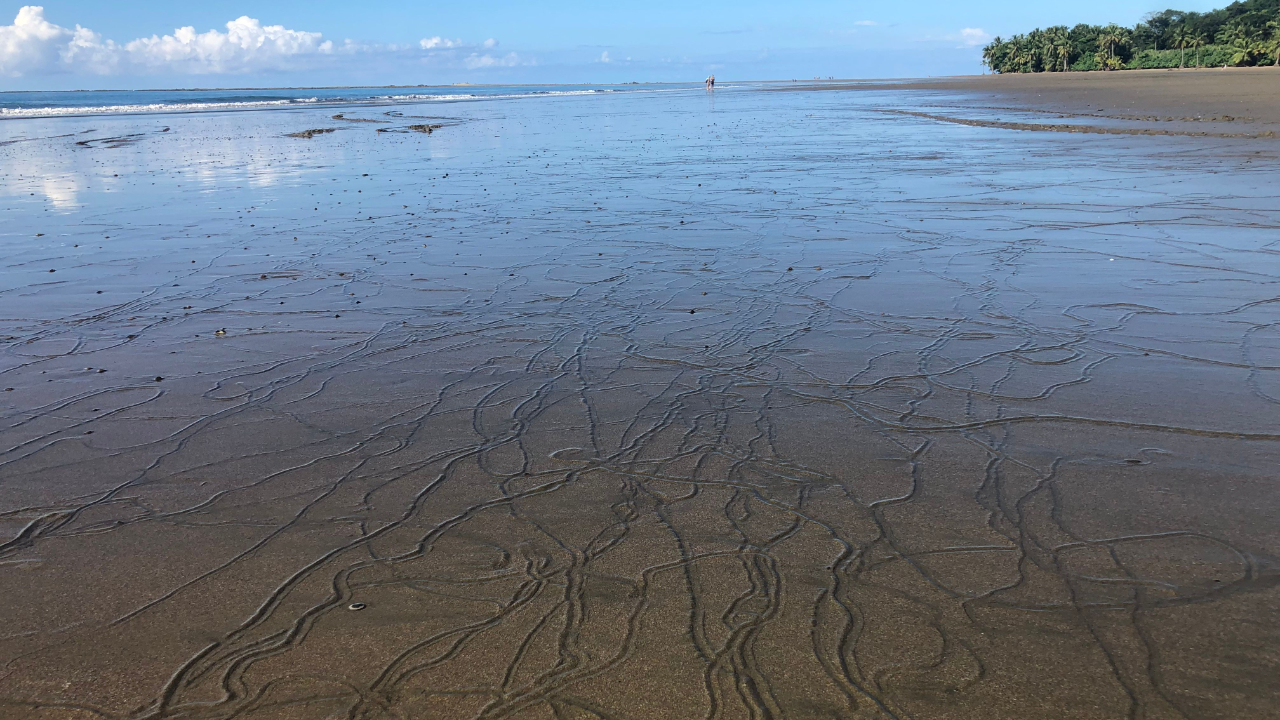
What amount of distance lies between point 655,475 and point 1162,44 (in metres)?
116

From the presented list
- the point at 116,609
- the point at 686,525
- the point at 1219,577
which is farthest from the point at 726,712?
the point at 116,609

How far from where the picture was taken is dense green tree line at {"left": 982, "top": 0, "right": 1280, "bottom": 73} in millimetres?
75562

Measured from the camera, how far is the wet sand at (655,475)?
9.84 feet

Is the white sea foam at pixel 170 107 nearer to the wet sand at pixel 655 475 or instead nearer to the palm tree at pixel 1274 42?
the wet sand at pixel 655 475

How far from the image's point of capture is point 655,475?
14.9 ft

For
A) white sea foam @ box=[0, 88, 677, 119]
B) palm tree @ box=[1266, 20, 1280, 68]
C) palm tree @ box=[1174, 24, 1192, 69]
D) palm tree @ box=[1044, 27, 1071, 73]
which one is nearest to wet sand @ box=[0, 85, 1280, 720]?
white sea foam @ box=[0, 88, 677, 119]

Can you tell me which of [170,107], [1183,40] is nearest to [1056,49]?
[1183,40]

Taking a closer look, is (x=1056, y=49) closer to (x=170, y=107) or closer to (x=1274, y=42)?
(x=1274, y=42)

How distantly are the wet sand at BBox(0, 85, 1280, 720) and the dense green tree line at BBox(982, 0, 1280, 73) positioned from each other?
8133cm

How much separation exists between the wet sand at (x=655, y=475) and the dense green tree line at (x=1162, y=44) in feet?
267

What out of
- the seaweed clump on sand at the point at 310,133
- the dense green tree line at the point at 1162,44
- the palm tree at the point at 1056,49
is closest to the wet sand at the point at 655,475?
the seaweed clump on sand at the point at 310,133

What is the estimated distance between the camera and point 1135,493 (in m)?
4.15

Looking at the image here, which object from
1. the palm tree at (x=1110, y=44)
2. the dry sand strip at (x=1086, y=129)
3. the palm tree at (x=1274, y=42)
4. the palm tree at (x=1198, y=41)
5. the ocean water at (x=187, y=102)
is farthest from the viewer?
the palm tree at (x=1110, y=44)

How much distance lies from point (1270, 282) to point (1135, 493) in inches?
198
